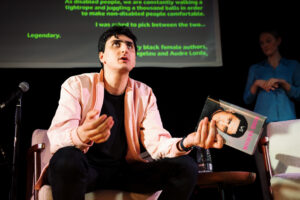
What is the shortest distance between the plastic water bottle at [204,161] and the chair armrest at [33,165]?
1233 mm

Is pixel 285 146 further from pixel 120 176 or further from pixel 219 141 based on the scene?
pixel 120 176

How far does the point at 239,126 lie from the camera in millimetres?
1333

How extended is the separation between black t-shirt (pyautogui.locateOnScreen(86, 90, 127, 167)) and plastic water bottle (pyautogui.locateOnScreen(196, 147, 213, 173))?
980 millimetres

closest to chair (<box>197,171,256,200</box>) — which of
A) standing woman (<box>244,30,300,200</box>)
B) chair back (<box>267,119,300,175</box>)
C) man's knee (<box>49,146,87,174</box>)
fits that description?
chair back (<box>267,119,300,175</box>)

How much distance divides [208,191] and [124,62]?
1.96 metres

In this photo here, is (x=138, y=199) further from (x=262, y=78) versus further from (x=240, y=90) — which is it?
(x=240, y=90)

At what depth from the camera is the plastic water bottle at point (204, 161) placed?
2520 mm

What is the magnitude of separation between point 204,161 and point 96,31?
1572mm

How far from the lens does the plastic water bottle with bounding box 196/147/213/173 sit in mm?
2520

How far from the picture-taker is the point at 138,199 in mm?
1540

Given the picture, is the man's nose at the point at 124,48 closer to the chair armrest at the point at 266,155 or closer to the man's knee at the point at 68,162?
the man's knee at the point at 68,162

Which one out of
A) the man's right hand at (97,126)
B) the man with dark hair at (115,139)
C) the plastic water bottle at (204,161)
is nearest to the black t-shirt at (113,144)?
the man with dark hair at (115,139)

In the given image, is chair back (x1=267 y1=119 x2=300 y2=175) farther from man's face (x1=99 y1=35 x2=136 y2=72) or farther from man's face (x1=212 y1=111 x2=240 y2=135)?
man's face (x1=99 y1=35 x2=136 y2=72)

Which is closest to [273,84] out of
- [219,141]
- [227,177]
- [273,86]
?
[273,86]
